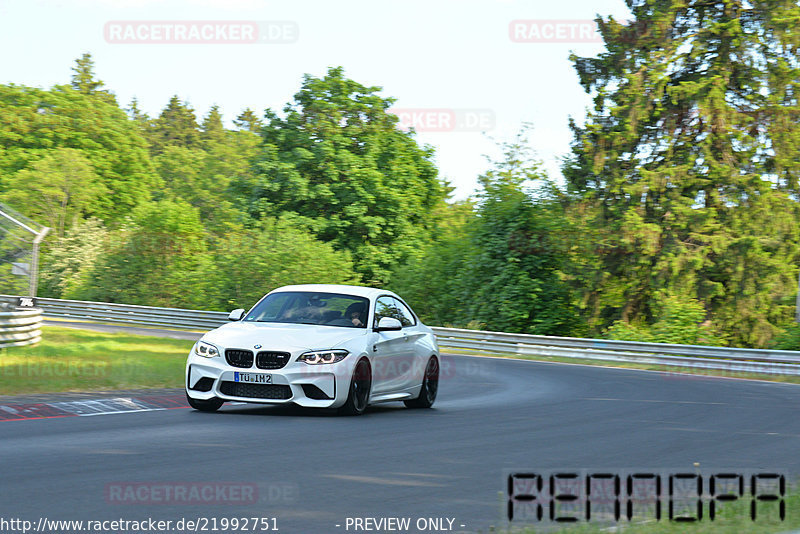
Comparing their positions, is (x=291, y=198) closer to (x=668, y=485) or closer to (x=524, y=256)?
(x=524, y=256)

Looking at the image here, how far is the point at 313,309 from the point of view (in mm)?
13367

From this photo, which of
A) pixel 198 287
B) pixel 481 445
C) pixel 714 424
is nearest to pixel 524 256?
pixel 198 287

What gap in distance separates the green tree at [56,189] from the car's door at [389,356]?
192 ft

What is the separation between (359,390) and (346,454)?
11.2 ft

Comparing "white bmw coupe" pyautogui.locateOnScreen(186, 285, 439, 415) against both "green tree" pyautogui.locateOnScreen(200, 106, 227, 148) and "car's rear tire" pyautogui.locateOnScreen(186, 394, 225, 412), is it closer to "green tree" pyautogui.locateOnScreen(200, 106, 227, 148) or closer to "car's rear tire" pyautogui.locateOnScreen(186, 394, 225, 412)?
"car's rear tire" pyautogui.locateOnScreen(186, 394, 225, 412)

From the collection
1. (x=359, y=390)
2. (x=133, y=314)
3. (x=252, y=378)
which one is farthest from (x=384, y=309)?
(x=133, y=314)

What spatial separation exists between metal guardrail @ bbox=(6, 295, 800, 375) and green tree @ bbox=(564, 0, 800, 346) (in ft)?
24.9

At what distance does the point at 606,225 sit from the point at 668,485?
3568 cm

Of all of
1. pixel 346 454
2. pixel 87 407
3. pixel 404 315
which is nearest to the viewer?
pixel 346 454

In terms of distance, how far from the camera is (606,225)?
42.9 metres

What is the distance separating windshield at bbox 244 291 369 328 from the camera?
43.2 feet

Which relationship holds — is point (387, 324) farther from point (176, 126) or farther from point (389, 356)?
point (176, 126)

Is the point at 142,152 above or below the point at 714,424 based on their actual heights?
above

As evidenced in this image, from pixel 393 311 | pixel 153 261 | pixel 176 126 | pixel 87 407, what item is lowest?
pixel 87 407
